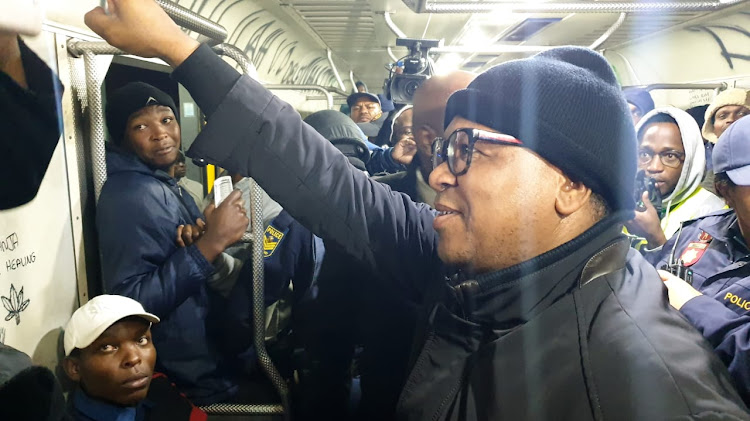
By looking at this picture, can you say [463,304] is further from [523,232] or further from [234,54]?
[234,54]

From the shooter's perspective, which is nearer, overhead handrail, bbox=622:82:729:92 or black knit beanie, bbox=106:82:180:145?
black knit beanie, bbox=106:82:180:145

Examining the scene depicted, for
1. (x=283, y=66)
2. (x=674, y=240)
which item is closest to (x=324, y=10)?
(x=283, y=66)

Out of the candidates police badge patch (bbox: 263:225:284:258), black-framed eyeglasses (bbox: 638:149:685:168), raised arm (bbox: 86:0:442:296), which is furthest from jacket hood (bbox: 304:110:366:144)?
black-framed eyeglasses (bbox: 638:149:685:168)

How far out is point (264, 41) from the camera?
15.6 ft

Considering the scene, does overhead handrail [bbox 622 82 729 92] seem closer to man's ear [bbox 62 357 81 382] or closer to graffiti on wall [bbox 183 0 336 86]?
graffiti on wall [bbox 183 0 336 86]

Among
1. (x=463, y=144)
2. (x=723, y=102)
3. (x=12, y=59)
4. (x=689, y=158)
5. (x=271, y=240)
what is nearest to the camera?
(x=463, y=144)

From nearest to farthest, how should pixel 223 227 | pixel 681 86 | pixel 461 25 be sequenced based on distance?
pixel 223 227, pixel 681 86, pixel 461 25

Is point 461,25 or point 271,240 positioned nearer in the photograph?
point 271,240

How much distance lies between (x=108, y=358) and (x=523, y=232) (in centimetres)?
142

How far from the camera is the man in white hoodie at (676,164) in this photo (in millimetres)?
2416

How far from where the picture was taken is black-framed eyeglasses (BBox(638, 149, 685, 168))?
96.5 inches

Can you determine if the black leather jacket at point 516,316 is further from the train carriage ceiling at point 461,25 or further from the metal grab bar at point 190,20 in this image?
the train carriage ceiling at point 461,25

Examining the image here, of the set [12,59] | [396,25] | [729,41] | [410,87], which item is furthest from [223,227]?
[729,41]

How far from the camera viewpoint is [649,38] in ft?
18.4
